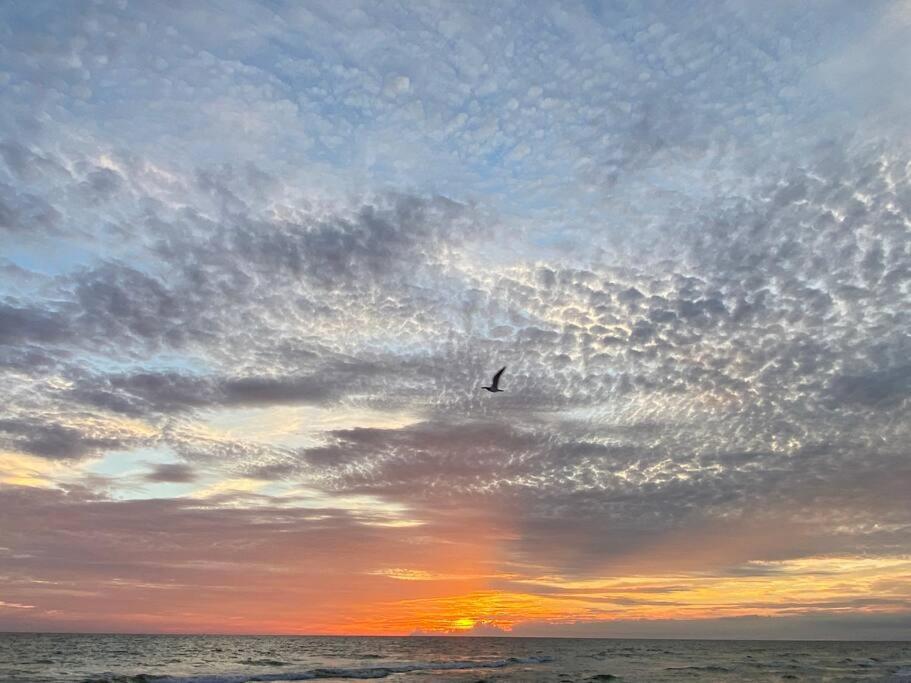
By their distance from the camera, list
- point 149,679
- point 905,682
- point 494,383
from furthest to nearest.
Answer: point 905,682, point 149,679, point 494,383

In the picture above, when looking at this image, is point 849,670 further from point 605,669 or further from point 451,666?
point 451,666

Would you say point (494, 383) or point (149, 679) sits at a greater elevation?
point (494, 383)

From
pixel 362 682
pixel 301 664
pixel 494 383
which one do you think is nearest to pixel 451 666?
pixel 301 664

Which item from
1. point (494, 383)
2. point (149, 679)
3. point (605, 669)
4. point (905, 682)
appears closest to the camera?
point (494, 383)

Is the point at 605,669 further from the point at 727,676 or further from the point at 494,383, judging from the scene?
the point at 494,383

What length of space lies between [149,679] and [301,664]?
1993 cm

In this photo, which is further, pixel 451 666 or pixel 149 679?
pixel 451 666

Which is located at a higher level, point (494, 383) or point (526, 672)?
point (494, 383)

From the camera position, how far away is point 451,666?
70.4 m

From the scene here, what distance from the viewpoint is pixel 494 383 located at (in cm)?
3538

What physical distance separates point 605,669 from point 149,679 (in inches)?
1663

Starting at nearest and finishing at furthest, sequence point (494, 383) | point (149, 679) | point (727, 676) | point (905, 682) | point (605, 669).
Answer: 1. point (494, 383)
2. point (149, 679)
3. point (905, 682)
4. point (727, 676)
5. point (605, 669)

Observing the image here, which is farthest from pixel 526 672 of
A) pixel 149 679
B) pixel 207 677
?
pixel 149 679

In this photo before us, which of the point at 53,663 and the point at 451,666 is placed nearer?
the point at 53,663
